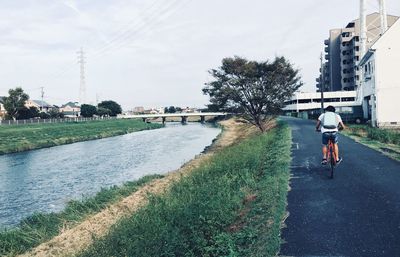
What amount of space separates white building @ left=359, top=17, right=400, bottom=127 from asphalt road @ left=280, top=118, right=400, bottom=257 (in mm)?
20170

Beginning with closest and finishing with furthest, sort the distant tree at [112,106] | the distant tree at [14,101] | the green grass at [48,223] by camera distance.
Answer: the green grass at [48,223], the distant tree at [14,101], the distant tree at [112,106]

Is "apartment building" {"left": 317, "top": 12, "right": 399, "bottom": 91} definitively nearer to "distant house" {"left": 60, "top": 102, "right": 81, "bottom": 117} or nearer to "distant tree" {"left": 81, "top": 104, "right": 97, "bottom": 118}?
"distant tree" {"left": 81, "top": 104, "right": 97, "bottom": 118}

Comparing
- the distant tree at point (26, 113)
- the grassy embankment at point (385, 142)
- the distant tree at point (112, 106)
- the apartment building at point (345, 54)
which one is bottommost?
the grassy embankment at point (385, 142)

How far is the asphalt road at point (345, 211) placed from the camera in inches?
229

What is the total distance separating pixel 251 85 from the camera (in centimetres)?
3356

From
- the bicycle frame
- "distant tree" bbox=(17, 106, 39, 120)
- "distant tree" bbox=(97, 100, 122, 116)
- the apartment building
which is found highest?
the apartment building

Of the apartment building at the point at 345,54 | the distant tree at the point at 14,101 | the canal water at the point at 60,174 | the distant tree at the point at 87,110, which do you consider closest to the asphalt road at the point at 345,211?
the canal water at the point at 60,174

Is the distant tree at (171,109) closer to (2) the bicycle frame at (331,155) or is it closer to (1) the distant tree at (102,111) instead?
(1) the distant tree at (102,111)

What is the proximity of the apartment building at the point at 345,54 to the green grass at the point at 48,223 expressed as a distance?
6929 centimetres

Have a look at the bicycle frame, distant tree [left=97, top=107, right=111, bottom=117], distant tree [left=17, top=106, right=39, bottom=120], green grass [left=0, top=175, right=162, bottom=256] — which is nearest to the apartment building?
distant tree [left=17, top=106, right=39, bottom=120]

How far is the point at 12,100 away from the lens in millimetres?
79188

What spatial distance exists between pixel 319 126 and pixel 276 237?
243 inches

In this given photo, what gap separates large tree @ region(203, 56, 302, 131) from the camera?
32.9 m

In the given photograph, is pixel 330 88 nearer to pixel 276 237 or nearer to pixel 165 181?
pixel 165 181
